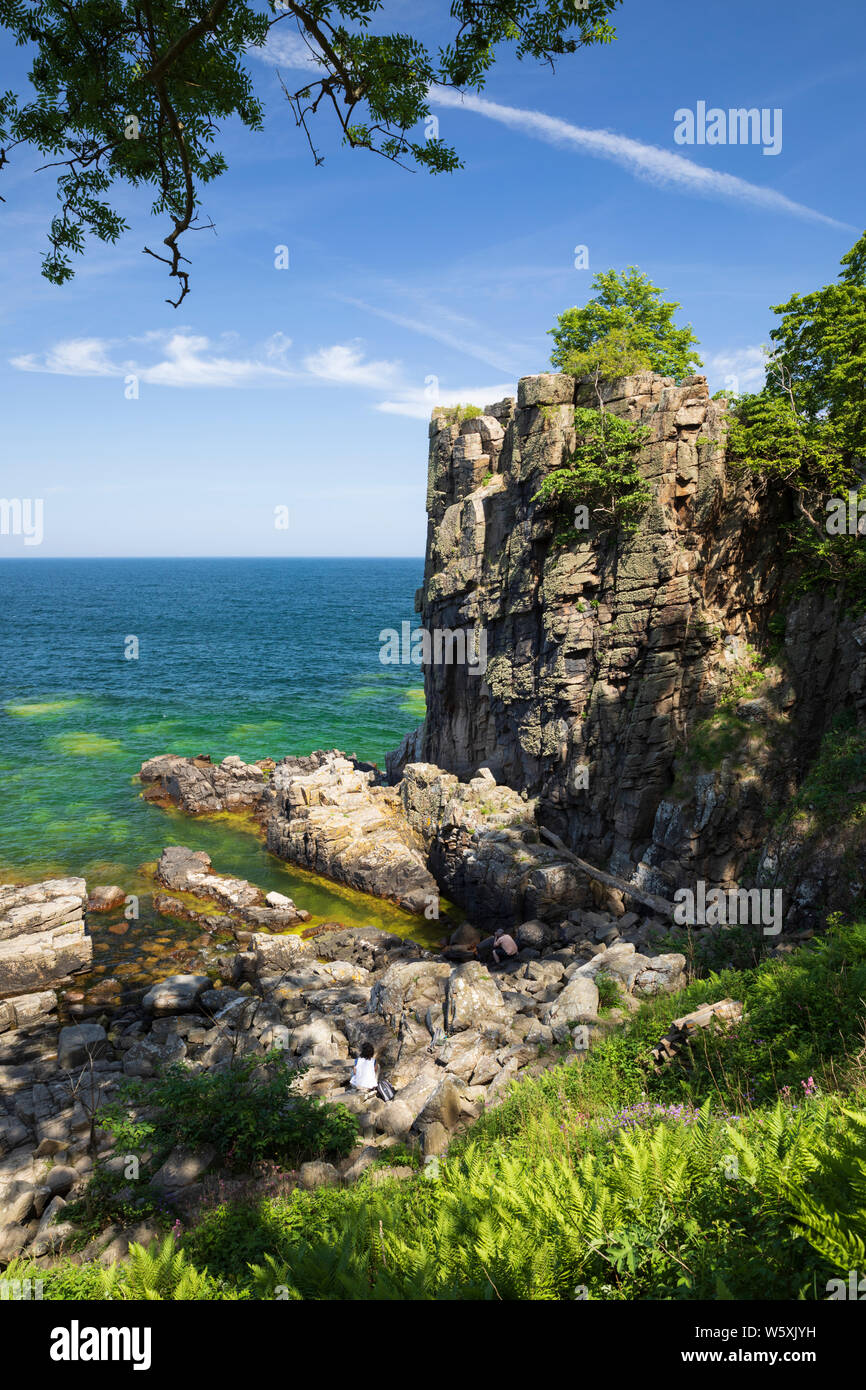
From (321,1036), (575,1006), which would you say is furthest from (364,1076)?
(575,1006)

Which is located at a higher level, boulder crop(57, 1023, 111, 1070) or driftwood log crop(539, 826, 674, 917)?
driftwood log crop(539, 826, 674, 917)

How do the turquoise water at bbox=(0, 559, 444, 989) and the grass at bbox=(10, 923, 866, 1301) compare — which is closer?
the grass at bbox=(10, 923, 866, 1301)

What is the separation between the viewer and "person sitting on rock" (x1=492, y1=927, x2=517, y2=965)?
69.8 ft

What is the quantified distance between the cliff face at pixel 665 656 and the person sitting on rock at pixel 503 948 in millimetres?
4783

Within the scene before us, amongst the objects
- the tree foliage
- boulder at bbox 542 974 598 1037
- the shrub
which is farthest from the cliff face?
the shrub

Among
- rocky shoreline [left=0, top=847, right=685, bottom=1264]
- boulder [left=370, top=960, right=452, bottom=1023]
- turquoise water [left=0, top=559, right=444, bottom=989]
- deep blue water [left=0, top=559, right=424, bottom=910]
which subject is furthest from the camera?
deep blue water [left=0, top=559, right=424, bottom=910]

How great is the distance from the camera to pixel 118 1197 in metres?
9.67

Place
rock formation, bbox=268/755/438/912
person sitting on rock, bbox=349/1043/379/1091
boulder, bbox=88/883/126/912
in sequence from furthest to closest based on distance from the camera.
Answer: rock formation, bbox=268/755/438/912 < boulder, bbox=88/883/126/912 < person sitting on rock, bbox=349/1043/379/1091

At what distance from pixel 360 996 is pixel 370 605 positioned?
407 feet

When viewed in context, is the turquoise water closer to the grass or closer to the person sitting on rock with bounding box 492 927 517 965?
the person sitting on rock with bounding box 492 927 517 965

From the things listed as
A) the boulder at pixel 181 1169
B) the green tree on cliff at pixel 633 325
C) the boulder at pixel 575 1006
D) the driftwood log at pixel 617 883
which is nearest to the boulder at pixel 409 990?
the boulder at pixel 575 1006

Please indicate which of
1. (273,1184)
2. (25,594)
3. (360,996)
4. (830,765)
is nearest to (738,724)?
(830,765)

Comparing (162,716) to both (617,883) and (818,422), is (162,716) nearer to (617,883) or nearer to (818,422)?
(617,883)

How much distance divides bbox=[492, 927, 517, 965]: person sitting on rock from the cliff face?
4.78m
